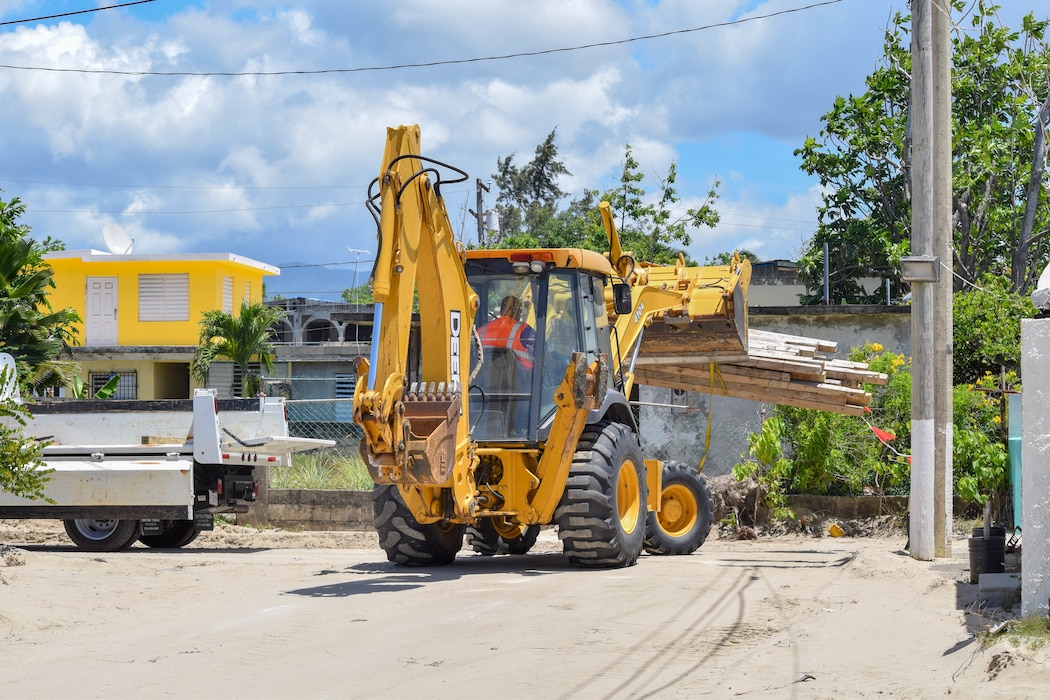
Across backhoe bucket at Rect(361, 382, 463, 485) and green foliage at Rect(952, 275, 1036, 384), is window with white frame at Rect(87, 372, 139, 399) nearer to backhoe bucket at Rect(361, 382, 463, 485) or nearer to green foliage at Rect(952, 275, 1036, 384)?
green foliage at Rect(952, 275, 1036, 384)

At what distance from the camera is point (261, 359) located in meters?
32.6

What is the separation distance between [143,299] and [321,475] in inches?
760


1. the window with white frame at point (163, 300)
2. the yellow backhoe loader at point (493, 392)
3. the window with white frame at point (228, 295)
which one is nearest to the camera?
the yellow backhoe loader at point (493, 392)

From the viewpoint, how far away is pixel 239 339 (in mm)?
31781

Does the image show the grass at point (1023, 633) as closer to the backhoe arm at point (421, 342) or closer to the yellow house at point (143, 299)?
the backhoe arm at point (421, 342)

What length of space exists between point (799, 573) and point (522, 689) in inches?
216

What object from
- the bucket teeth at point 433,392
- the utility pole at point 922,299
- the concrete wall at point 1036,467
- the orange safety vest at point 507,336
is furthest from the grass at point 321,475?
the concrete wall at point 1036,467

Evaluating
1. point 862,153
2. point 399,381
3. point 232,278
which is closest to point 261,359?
point 232,278

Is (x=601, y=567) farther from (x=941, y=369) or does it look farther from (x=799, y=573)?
(x=941, y=369)

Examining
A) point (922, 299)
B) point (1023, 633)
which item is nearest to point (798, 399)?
point (922, 299)

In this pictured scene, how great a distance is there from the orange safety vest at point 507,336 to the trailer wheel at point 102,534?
6.63 meters

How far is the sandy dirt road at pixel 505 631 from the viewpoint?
689cm

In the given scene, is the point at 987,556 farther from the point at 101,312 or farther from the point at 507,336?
the point at 101,312

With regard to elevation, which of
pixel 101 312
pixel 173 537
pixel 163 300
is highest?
pixel 163 300
